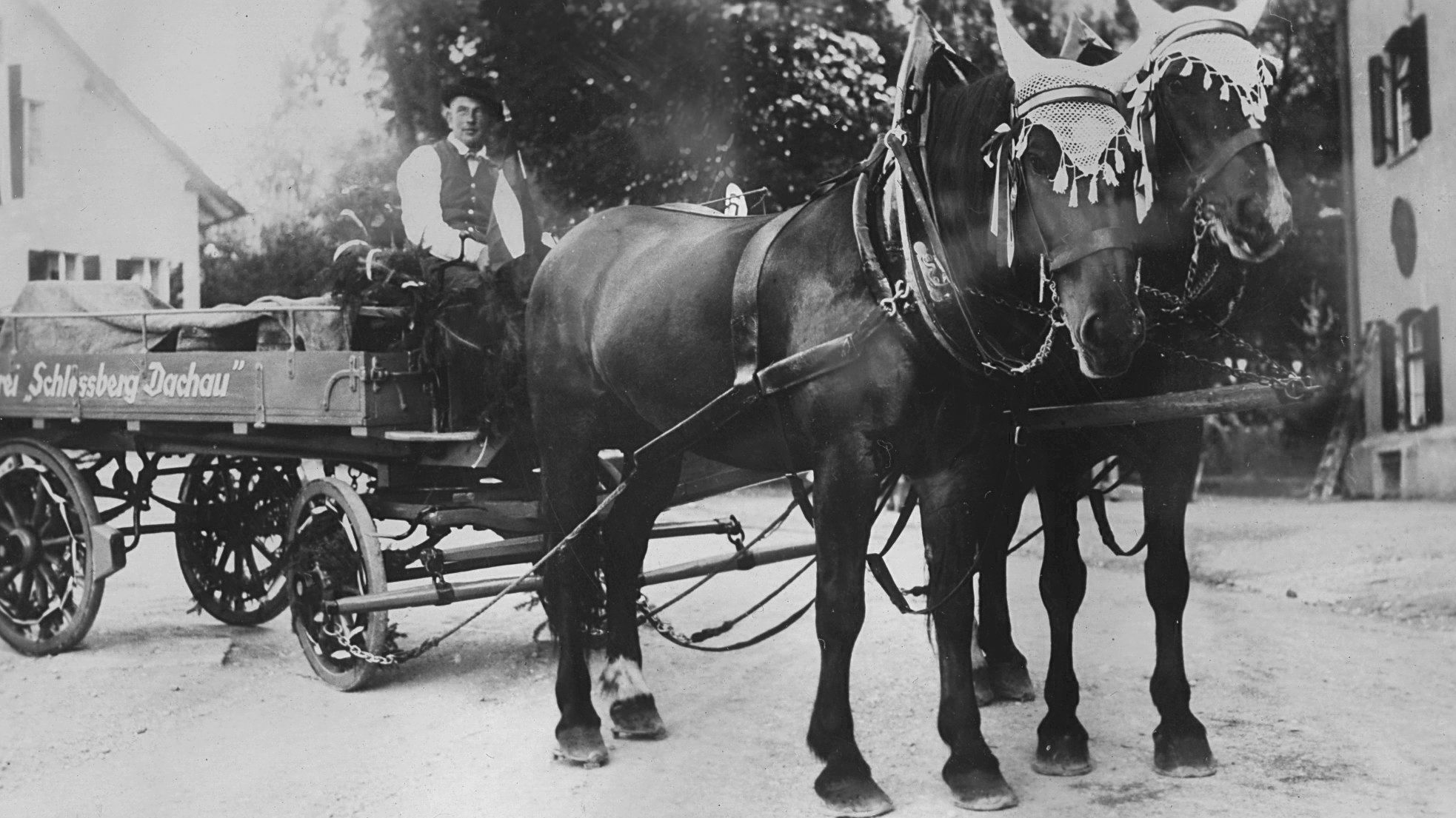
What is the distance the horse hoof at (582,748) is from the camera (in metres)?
4.39

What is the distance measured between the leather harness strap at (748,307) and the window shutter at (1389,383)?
27.6 feet

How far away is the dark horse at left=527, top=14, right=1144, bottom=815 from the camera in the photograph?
3299 millimetres

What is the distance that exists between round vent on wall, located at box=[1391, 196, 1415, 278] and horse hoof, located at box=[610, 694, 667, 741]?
6.58 m

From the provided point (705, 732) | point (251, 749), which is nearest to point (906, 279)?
point (705, 732)

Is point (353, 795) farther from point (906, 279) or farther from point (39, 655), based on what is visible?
point (39, 655)

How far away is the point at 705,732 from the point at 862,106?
312 cm

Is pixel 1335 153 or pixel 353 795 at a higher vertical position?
pixel 1335 153

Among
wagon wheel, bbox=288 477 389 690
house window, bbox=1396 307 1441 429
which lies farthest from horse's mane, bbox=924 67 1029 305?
house window, bbox=1396 307 1441 429

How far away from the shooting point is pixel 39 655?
6137mm

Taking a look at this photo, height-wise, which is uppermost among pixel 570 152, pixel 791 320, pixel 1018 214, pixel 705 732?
pixel 570 152

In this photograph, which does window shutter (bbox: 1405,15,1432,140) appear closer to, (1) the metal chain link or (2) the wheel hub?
(1) the metal chain link

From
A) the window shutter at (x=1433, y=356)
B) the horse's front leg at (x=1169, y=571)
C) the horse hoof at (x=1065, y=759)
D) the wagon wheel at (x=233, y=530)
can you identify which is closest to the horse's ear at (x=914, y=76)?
the horse's front leg at (x=1169, y=571)

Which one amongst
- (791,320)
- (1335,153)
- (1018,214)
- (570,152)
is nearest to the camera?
(1018,214)

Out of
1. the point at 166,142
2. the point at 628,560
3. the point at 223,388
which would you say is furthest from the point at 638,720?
the point at 166,142
